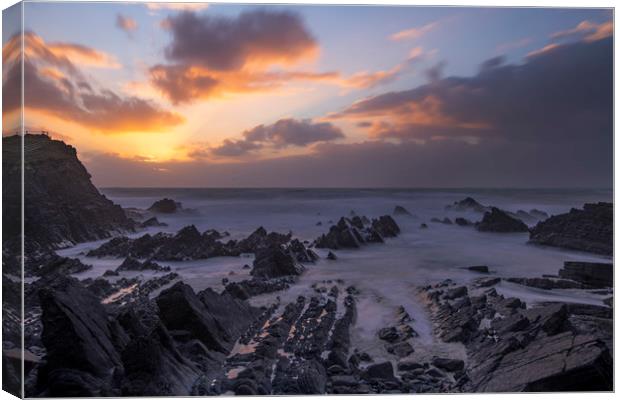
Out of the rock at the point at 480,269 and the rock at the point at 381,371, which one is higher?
the rock at the point at 480,269

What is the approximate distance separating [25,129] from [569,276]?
21.9 ft

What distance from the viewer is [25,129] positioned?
6.07m

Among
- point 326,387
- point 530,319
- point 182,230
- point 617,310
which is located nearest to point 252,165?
point 182,230

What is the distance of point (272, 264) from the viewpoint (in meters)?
7.08

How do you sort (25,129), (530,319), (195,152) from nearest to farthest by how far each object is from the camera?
(25,129) → (530,319) → (195,152)

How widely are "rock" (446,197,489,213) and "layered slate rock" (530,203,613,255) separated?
0.77 metres

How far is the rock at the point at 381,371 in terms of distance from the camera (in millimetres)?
6191

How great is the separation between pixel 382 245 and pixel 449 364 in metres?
1.72

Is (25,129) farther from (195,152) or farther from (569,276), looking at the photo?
(569,276)

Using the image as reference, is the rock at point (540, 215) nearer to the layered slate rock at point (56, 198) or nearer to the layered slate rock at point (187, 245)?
the layered slate rock at point (187, 245)

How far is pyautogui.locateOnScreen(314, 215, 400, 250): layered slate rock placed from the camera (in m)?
7.15

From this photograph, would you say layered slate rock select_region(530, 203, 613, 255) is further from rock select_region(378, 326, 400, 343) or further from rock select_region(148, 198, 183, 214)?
rock select_region(148, 198, 183, 214)

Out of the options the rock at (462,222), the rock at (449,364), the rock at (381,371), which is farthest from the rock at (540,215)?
the rock at (381,371)

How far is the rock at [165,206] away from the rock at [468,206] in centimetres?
351
